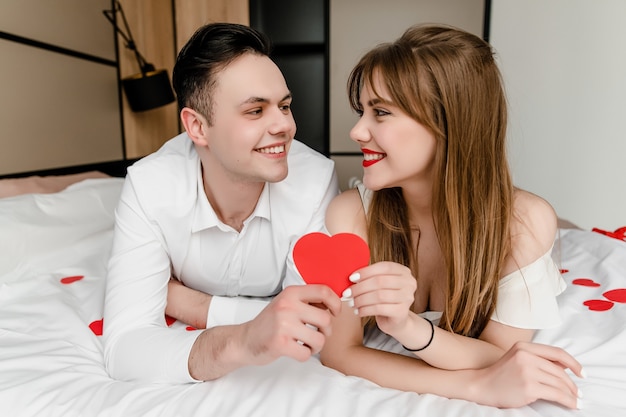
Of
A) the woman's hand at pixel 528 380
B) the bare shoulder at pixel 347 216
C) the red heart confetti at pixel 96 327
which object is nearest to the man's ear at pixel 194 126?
the bare shoulder at pixel 347 216

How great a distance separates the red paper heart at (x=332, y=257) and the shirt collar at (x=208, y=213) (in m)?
0.53

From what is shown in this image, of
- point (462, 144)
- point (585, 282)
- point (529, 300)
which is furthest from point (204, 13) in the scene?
point (529, 300)

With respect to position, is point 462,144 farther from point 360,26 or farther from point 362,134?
point 360,26

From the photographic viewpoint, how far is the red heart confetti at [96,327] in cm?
107

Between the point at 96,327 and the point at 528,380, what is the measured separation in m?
0.91

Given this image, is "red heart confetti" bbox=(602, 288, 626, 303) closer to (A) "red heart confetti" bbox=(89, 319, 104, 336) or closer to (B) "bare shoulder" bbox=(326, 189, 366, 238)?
(B) "bare shoulder" bbox=(326, 189, 366, 238)

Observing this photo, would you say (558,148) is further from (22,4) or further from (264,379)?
(22,4)

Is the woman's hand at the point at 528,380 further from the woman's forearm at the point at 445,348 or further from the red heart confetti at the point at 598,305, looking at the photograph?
the red heart confetti at the point at 598,305

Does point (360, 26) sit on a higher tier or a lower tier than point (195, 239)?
higher

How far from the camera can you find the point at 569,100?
285 centimetres

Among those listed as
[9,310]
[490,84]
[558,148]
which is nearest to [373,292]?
[490,84]

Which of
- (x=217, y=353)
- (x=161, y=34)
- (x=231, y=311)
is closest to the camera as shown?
(x=217, y=353)

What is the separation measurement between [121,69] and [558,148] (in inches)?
109

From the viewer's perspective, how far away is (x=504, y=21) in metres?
3.14
